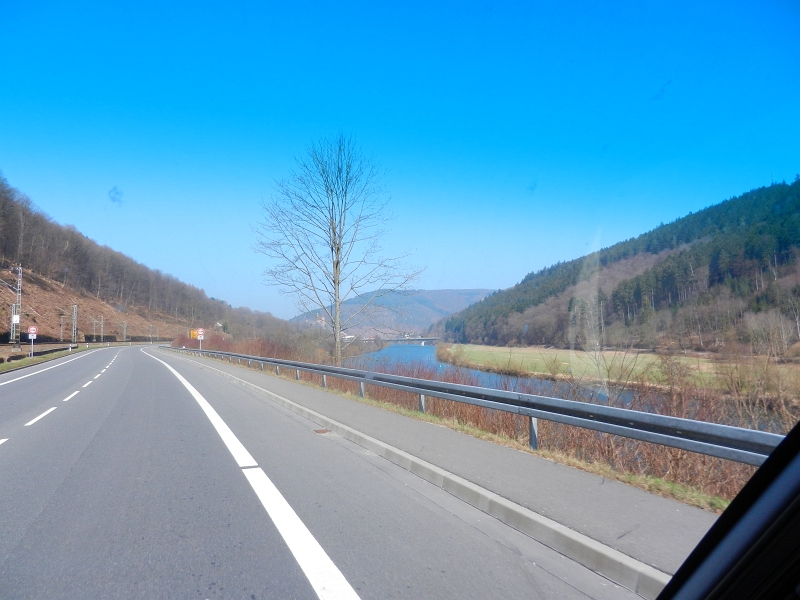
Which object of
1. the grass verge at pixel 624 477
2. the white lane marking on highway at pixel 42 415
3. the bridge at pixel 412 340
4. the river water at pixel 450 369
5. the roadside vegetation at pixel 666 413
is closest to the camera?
the grass verge at pixel 624 477

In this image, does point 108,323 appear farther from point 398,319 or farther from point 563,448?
point 563,448

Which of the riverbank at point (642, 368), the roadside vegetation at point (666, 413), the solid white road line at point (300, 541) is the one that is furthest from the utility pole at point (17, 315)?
the roadside vegetation at point (666, 413)

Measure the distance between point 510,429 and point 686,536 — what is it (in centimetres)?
587

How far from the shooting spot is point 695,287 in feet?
29.9

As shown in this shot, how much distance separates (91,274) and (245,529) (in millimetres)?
144201

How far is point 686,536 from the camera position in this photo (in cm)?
479

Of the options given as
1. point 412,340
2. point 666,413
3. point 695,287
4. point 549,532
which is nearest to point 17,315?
point 412,340

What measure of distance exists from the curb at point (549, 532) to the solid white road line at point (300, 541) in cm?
184

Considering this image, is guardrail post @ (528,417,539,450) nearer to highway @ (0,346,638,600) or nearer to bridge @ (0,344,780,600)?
bridge @ (0,344,780,600)

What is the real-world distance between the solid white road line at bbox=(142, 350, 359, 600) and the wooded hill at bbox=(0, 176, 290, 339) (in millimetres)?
56297

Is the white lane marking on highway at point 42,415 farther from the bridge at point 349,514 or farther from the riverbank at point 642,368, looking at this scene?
the riverbank at point 642,368

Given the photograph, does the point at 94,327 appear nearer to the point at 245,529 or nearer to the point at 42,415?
the point at 42,415

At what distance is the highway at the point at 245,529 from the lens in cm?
437

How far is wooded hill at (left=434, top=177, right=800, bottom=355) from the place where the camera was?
23.7 feet
